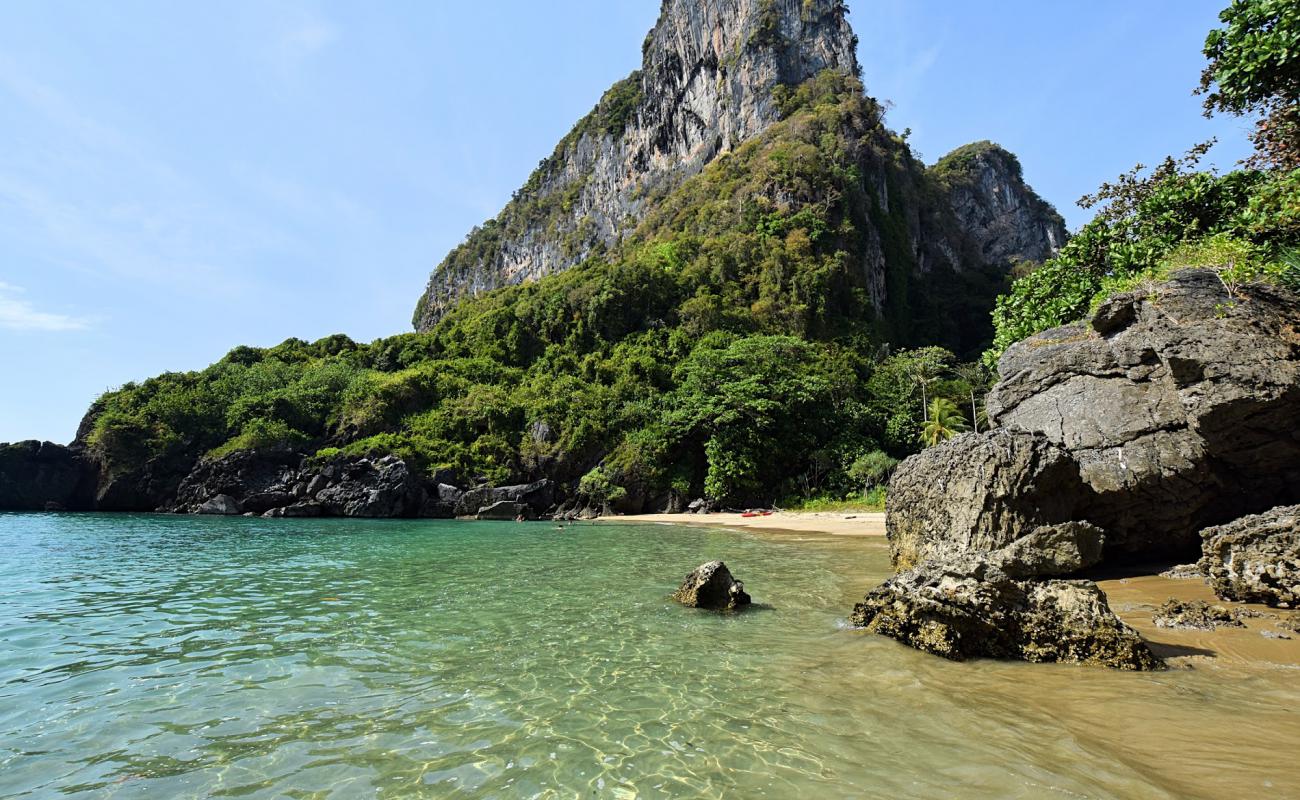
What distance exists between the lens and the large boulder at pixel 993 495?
33.1 ft

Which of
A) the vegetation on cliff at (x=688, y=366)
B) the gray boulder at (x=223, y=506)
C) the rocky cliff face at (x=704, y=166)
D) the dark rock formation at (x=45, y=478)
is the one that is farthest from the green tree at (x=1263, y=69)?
the dark rock formation at (x=45, y=478)

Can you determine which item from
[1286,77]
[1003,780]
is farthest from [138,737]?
[1286,77]

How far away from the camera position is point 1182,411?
10.6 m

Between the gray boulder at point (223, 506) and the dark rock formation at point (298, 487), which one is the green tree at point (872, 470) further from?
the gray boulder at point (223, 506)

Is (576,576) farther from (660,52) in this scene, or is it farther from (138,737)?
(660,52)

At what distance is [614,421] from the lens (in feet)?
148

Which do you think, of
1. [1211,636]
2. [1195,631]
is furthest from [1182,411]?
[1211,636]

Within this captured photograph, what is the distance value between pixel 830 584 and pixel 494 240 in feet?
325

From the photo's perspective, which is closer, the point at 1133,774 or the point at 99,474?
the point at 1133,774

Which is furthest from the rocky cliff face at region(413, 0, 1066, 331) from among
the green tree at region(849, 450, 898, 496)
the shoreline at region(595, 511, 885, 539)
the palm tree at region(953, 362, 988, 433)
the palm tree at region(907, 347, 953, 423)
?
the shoreline at region(595, 511, 885, 539)

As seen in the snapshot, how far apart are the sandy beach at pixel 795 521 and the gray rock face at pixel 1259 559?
13.2 meters

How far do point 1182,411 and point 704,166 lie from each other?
69612mm

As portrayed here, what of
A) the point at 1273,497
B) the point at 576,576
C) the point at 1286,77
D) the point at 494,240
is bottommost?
the point at 576,576

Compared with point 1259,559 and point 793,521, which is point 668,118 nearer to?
point 793,521
